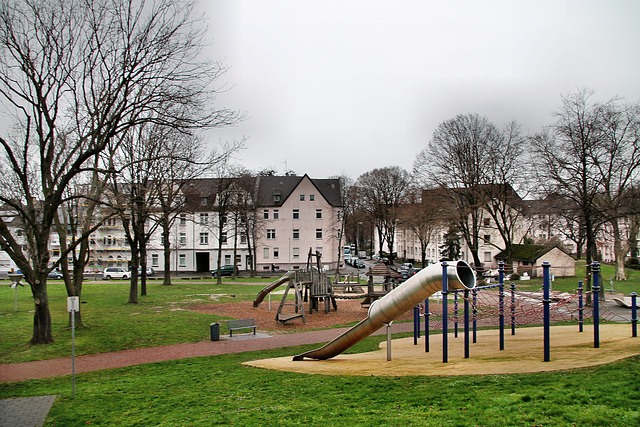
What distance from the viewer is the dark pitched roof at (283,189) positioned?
68.8m

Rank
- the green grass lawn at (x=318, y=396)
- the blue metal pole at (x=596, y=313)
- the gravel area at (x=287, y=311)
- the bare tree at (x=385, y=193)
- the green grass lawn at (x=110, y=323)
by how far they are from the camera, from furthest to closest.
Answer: the bare tree at (x=385, y=193) → the gravel area at (x=287, y=311) → the green grass lawn at (x=110, y=323) → the blue metal pole at (x=596, y=313) → the green grass lawn at (x=318, y=396)

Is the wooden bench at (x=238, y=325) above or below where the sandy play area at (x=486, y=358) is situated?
below

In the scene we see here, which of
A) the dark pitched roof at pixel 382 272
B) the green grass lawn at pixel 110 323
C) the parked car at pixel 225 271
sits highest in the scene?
A: the dark pitched roof at pixel 382 272

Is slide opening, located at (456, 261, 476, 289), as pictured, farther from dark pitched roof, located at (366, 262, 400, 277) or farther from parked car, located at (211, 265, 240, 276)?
parked car, located at (211, 265, 240, 276)

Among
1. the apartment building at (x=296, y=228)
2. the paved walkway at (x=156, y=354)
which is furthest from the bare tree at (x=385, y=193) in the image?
the paved walkway at (x=156, y=354)

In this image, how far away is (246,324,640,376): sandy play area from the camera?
421 inches

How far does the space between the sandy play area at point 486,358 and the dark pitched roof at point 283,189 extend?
173 feet

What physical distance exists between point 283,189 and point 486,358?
60318 millimetres

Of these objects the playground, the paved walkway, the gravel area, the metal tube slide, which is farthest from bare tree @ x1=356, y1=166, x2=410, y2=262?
the metal tube slide

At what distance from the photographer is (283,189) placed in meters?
71.6

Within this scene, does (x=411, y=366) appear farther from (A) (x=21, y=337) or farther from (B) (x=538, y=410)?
(A) (x=21, y=337)

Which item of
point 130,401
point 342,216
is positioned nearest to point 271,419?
point 130,401

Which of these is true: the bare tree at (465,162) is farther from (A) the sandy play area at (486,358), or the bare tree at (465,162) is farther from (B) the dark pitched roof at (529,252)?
(A) the sandy play area at (486,358)

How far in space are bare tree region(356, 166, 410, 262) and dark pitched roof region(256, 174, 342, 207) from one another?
832 cm
